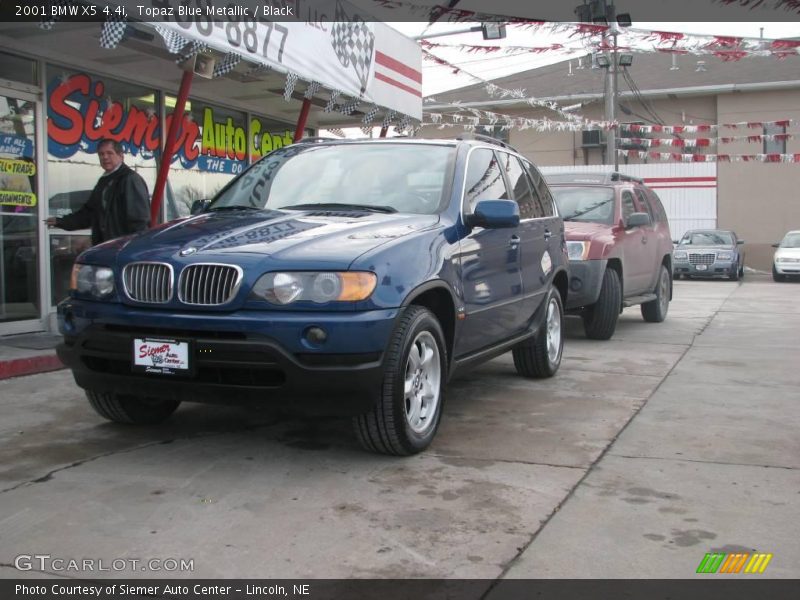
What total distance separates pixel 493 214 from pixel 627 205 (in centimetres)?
561

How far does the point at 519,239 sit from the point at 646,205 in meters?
5.70

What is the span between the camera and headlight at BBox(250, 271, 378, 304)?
3896 mm

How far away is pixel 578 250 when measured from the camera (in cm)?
865

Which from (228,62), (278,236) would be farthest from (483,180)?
(228,62)

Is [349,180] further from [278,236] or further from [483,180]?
[278,236]

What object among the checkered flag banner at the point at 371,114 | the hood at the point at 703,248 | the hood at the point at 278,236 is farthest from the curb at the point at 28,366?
the hood at the point at 703,248

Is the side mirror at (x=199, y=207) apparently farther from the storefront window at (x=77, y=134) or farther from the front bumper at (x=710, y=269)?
the front bumper at (x=710, y=269)

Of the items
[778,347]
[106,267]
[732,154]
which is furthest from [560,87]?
[106,267]

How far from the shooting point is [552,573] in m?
2.99

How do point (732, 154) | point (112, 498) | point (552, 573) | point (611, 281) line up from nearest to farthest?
point (552, 573) → point (112, 498) → point (611, 281) → point (732, 154)

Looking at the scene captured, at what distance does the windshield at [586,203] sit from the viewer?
9.52 meters

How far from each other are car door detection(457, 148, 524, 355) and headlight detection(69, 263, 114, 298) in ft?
6.30

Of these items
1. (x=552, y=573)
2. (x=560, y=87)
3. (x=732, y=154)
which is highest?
(x=560, y=87)

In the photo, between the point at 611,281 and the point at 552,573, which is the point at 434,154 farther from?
the point at 611,281
